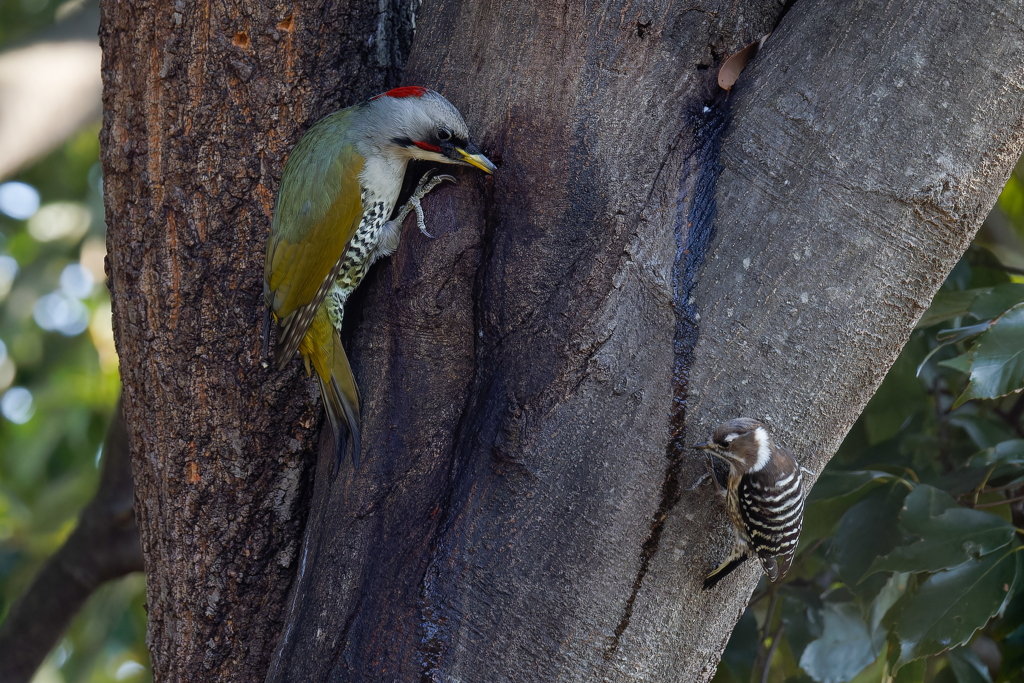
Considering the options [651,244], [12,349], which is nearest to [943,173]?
[651,244]

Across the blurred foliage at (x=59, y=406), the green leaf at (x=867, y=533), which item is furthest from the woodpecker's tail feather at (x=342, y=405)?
the blurred foliage at (x=59, y=406)

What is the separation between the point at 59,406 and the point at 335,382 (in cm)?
312

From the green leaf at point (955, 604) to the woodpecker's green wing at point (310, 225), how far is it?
1.35 meters

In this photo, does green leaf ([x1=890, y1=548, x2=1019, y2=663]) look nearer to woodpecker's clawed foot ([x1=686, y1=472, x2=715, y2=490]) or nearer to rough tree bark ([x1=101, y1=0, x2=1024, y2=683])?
rough tree bark ([x1=101, y1=0, x2=1024, y2=683])

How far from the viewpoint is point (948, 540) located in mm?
1685

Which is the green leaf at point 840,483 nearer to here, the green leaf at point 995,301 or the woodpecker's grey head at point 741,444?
the green leaf at point 995,301

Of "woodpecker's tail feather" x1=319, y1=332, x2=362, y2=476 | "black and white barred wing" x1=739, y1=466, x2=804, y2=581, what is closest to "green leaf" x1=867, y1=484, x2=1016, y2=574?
"black and white barred wing" x1=739, y1=466, x2=804, y2=581

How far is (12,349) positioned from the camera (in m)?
4.75

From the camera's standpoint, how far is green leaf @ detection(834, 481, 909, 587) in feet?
6.27

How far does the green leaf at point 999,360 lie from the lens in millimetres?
1491

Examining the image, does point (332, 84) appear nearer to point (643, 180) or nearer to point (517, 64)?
point (517, 64)

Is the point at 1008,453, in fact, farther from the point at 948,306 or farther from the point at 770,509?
the point at 770,509

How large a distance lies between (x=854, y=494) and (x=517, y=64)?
1413 mm

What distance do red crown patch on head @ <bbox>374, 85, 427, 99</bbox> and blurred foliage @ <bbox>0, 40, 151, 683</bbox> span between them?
289 cm
